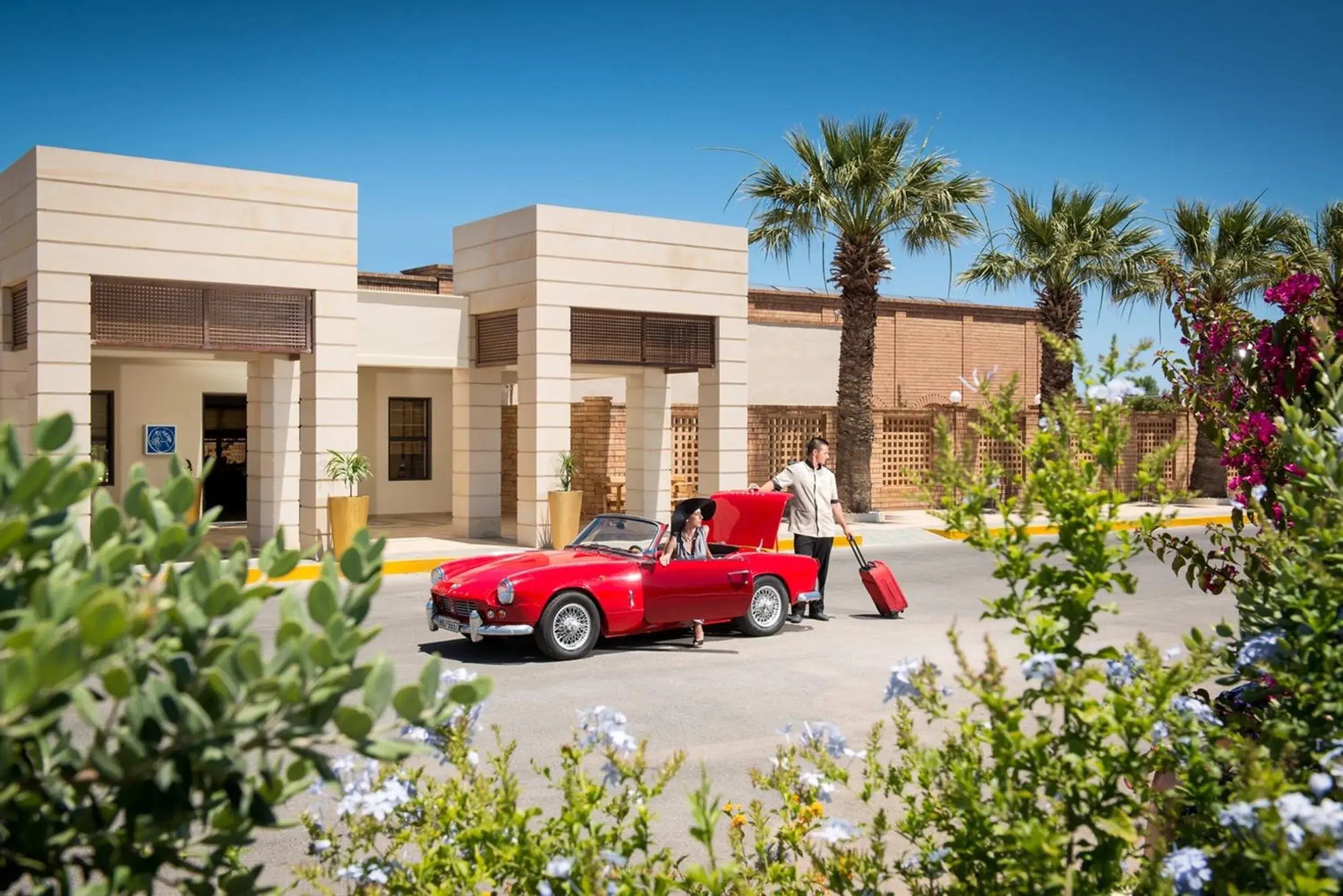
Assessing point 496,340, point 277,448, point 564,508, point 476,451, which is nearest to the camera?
point 277,448

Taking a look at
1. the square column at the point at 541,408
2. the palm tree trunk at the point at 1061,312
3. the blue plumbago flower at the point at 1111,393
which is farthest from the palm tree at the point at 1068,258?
the blue plumbago flower at the point at 1111,393

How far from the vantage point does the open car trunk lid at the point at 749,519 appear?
12.4 meters

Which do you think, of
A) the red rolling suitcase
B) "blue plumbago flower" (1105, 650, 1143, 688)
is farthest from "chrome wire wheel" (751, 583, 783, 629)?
"blue plumbago flower" (1105, 650, 1143, 688)

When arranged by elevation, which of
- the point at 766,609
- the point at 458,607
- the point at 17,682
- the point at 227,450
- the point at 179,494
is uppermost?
the point at 179,494

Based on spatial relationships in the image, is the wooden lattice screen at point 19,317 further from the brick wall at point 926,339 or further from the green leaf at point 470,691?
the brick wall at point 926,339

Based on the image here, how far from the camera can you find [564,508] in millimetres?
19172

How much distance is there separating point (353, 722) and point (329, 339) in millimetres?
16256

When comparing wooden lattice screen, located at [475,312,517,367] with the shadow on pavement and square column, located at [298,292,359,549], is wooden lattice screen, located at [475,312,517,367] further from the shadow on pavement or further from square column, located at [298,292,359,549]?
the shadow on pavement

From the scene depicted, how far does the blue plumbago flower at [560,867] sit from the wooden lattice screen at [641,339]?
1664cm

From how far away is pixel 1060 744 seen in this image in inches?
126

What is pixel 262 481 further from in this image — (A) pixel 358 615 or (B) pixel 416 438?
(A) pixel 358 615

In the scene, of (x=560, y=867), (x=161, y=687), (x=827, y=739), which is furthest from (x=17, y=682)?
(x=827, y=739)

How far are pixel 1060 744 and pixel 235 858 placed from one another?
7.21 feet

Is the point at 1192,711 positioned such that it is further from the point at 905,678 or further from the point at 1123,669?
the point at 905,678
